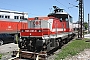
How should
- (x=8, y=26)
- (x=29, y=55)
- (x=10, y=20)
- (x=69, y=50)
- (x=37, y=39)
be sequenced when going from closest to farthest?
(x=29, y=55)
(x=37, y=39)
(x=69, y=50)
(x=8, y=26)
(x=10, y=20)

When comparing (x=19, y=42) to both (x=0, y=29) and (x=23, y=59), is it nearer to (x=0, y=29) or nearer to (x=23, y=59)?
(x=23, y=59)

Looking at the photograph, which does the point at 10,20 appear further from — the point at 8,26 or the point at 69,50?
the point at 69,50

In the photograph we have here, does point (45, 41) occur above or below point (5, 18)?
below

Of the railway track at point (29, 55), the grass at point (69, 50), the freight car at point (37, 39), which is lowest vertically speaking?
the grass at point (69, 50)

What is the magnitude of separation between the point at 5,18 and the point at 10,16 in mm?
1187

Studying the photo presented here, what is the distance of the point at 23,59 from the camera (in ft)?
27.4

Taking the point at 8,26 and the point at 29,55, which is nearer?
the point at 29,55

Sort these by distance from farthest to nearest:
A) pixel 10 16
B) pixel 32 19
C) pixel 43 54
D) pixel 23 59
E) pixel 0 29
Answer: pixel 10 16
pixel 0 29
pixel 32 19
pixel 23 59
pixel 43 54

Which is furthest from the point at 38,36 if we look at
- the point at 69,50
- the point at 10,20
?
the point at 10,20

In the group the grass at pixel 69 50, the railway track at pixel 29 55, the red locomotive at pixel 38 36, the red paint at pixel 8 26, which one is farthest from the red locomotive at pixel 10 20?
the railway track at pixel 29 55

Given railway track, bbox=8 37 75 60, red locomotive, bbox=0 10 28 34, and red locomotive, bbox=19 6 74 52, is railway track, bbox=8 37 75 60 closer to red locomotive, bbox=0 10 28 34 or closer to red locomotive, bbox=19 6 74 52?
red locomotive, bbox=19 6 74 52

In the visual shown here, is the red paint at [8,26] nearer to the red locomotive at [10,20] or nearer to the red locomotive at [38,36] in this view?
the red locomotive at [10,20]

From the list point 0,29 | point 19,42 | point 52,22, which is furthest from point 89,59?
point 0,29

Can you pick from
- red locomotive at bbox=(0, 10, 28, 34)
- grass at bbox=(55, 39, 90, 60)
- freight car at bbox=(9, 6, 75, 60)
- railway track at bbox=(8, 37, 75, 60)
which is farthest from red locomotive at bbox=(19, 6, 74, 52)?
red locomotive at bbox=(0, 10, 28, 34)
